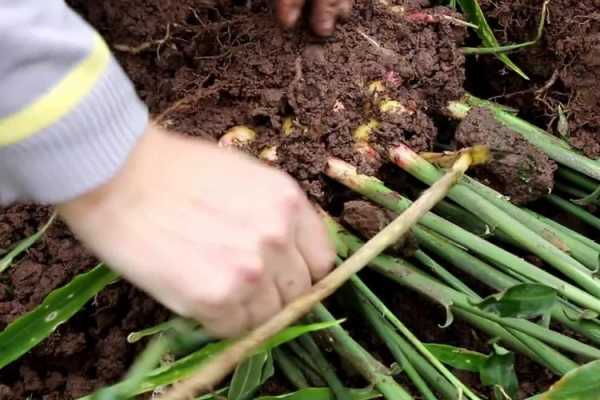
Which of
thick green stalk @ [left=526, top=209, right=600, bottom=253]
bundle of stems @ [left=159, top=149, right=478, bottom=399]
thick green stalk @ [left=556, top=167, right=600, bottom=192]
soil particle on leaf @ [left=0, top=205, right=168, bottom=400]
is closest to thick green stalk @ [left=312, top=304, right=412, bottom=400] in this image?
bundle of stems @ [left=159, top=149, right=478, bottom=399]

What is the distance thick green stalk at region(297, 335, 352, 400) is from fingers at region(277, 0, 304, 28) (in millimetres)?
421

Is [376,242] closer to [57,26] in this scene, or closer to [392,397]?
[392,397]

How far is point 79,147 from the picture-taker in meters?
0.70

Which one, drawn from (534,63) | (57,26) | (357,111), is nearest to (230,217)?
(57,26)

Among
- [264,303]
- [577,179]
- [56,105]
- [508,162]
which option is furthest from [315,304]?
[577,179]

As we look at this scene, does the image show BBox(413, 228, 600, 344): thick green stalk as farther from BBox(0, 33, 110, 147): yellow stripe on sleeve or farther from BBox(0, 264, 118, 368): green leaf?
BBox(0, 33, 110, 147): yellow stripe on sleeve

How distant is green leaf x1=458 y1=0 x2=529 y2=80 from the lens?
1.25m

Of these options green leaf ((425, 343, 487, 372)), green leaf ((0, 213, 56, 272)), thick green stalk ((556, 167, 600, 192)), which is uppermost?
thick green stalk ((556, 167, 600, 192))

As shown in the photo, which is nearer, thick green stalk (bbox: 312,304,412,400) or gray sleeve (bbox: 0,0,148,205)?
gray sleeve (bbox: 0,0,148,205)

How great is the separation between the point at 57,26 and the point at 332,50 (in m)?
0.53

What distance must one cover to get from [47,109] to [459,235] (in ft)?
1.80

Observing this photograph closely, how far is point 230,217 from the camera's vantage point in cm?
71

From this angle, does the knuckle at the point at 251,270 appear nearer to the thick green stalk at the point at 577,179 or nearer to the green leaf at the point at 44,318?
the green leaf at the point at 44,318

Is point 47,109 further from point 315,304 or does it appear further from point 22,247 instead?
point 22,247
